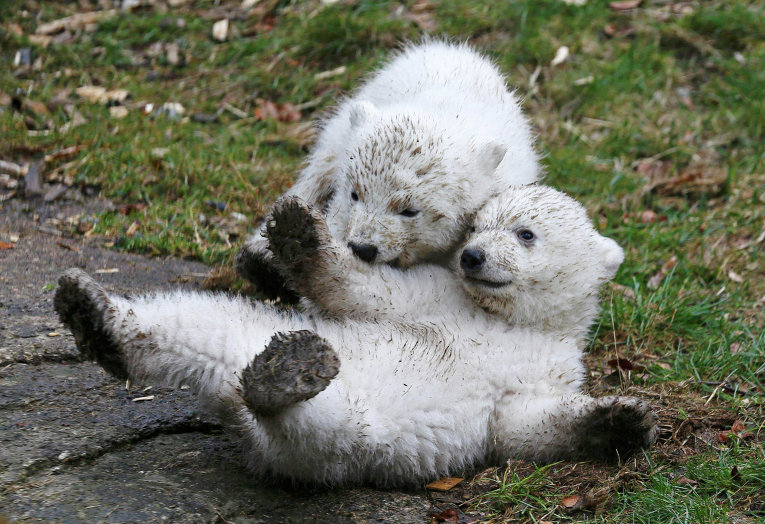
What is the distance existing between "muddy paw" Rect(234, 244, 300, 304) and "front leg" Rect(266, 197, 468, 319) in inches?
34.7

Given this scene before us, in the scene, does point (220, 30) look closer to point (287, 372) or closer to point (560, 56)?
point (560, 56)

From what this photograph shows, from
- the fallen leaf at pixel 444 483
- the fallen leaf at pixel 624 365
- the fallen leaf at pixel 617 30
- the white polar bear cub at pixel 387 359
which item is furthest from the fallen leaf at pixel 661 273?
the fallen leaf at pixel 617 30

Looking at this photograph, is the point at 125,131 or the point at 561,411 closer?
the point at 561,411

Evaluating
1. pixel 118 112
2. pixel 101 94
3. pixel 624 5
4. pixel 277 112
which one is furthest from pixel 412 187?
pixel 624 5

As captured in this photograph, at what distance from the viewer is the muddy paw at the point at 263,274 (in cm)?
424

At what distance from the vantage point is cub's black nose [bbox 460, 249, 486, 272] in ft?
11.4

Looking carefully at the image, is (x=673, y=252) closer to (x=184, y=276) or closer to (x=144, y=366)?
(x=184, y=276)

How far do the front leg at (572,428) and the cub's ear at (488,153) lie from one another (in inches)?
44.4

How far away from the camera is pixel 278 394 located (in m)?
2.59

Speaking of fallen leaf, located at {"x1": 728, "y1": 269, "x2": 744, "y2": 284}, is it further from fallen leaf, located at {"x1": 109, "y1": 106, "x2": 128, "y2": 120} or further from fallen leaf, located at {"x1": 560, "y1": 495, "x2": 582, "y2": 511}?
fallen leaf, located at {"x1": 109, "y1": 106, "x2": 128, "y2": 120}

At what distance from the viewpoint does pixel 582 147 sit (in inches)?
271

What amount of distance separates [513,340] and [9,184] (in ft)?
13.3

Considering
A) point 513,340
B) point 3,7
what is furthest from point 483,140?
point 3,7

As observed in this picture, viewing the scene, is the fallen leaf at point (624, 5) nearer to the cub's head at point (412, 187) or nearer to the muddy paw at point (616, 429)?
the cub's head at point (412, 187)
